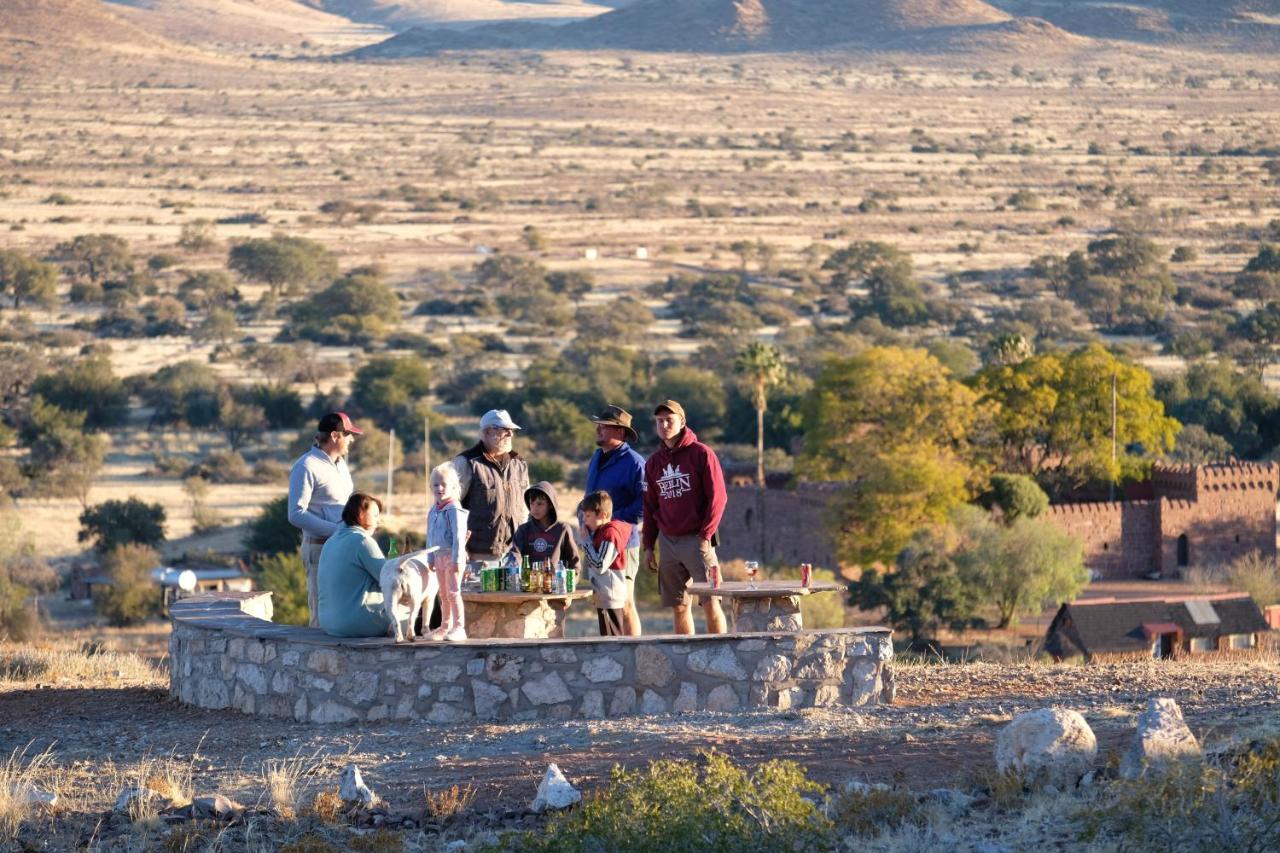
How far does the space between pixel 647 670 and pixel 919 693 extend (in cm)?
166

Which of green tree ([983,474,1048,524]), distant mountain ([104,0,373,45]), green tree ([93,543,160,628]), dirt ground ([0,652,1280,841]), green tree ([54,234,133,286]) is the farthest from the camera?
distant mountain ([104,0,373,45])

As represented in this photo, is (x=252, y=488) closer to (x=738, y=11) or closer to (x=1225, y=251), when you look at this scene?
(x=1225, y=251)

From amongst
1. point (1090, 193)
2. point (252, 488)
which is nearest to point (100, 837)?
point (252, 488)

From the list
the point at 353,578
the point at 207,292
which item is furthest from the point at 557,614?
the point at 207,292

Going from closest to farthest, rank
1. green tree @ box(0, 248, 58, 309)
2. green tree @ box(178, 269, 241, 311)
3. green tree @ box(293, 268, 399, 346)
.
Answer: green tree @ box(293, 268, 399, 346) < green tree @ box(0, 248, 58, 309) < green tree @ box(178, 269, 241, 311)

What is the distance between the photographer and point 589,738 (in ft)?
34.5

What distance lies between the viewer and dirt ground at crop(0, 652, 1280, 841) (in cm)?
957

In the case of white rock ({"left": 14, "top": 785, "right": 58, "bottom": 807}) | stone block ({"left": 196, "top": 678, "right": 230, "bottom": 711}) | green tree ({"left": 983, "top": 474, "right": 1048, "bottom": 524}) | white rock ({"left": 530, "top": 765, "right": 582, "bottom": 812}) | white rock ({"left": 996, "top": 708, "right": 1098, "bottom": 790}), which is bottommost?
green tree ({"left": 983, "top": 474, "right": 1048, "bottom": 524})

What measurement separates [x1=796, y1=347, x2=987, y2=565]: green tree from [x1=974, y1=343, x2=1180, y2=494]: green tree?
1004 mm

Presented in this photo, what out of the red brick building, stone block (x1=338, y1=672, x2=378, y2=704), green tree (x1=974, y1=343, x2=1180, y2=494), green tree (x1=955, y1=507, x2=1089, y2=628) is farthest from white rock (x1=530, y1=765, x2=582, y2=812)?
green tree (x1=974, y1=343, x2=1180, y2=494)

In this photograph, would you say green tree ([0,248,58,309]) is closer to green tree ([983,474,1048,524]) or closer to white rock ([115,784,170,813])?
green tree ([983,474,1048,524])

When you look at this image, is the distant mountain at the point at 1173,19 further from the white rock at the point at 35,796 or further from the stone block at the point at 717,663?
the white rock at the point at 35,796

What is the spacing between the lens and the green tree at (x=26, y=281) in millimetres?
67750

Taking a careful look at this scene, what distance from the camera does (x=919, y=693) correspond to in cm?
1200
